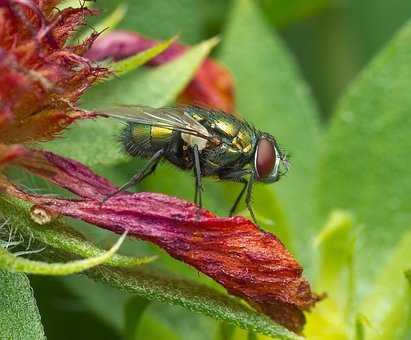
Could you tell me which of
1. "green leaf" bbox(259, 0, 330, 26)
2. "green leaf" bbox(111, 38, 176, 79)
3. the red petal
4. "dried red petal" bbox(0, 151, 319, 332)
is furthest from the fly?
"green leaf" bbox(259, 0, 330, 26)

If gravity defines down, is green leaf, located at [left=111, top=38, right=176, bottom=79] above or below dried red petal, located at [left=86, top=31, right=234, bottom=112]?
below

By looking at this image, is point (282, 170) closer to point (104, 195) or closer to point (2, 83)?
point (104, 195)

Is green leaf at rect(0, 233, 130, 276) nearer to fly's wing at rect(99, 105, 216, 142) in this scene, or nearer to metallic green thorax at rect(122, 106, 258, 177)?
fly's wing at rect(99, 105, 216, 142)

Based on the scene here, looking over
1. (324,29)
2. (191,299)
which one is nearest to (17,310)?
(191,299)

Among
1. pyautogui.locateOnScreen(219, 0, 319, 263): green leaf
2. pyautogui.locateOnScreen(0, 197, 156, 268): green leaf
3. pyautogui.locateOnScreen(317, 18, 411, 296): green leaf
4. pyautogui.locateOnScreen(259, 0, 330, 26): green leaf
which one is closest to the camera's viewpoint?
pyautogui.locateOnScreen(0, 197, 156, 268): green leaf

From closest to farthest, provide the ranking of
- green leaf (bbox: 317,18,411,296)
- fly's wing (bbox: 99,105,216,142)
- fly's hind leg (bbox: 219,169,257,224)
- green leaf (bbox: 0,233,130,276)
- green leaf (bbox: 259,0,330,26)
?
green leaf (bbox: 0,233,130,276) → fly's wing (bbox: 99,105,216,142) → fly's hind leg (bbox: 219,169,257,224) → green leaf (bbox: 317,18,411,296) → green leaf (bbox: 259,0,330,26)

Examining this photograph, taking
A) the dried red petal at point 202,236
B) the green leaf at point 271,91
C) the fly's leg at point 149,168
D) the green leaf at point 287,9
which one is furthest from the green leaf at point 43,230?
the green leaf at point 287,9
